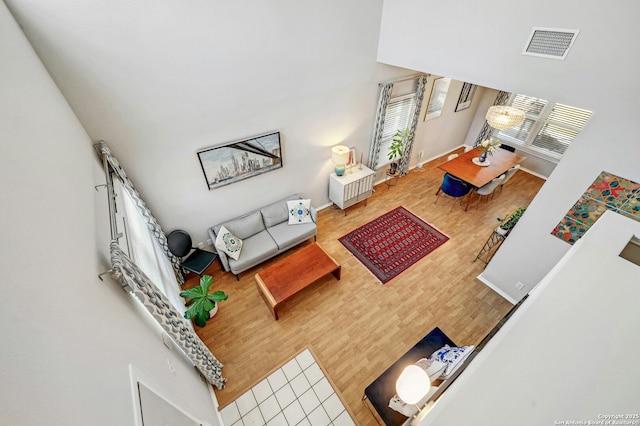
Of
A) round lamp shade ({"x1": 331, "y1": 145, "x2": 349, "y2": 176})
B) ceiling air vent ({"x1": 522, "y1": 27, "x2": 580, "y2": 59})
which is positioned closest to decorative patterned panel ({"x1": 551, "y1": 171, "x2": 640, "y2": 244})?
ceiling air vent ({"x1": 522, "y1": 27, "x2": 580, "y2": 59})

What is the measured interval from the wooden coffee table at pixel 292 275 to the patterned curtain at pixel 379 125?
7.82ft

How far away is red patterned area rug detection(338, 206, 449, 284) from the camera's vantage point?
4.24 m

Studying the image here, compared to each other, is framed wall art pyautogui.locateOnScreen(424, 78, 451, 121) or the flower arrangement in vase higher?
framed wall art pyautogui.locateOnScreen(424, 78, 451, 121)

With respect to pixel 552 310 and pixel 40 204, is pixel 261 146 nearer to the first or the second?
pixel 40 204

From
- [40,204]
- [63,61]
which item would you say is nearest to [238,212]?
[63,61]

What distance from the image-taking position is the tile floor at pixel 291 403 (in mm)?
2680

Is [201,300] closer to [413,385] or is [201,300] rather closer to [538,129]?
[413,385]

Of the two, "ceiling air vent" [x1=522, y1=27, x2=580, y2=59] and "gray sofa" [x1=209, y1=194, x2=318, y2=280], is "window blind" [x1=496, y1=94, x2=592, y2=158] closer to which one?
"ceiling air vent" [x1=522, y1=27, x2=580, y2=59]

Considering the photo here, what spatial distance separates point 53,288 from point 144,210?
2.49m

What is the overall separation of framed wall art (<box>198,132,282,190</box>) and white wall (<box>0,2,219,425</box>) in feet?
4.80

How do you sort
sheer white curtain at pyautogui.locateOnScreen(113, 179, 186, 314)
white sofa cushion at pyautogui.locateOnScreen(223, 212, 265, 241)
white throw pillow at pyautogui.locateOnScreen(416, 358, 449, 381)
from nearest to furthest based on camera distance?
1. white throw pillow at pyautogui.locateOnScreen(416, 358, 449, 381)
2. sheer white curtain at pyautogui.locateOnScreen(113, 179, 186, 314)
3. white sofa cushion at pyautogui.locateOnScreen(223, 212, 265, 241)

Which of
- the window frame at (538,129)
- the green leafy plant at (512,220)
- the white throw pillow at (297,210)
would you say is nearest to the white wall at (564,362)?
the green leafy plant at (512,220)

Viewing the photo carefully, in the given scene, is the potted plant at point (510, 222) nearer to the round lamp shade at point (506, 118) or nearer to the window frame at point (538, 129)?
the round lamp shade at point (506, 118)

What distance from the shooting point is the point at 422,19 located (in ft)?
10.7
